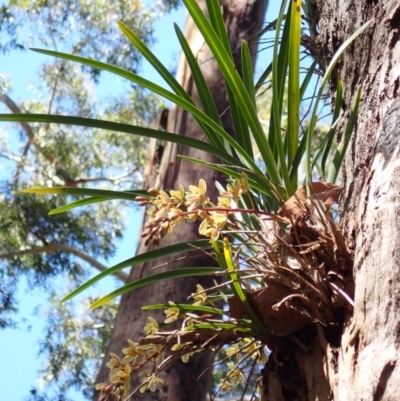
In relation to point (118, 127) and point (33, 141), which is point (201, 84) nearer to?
point (118, 127)

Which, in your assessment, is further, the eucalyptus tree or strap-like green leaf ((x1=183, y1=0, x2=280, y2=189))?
the eucalyptus tree

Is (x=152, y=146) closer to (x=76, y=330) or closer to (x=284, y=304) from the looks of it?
(x=284, y=304)

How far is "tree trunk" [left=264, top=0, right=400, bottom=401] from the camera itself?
814mm

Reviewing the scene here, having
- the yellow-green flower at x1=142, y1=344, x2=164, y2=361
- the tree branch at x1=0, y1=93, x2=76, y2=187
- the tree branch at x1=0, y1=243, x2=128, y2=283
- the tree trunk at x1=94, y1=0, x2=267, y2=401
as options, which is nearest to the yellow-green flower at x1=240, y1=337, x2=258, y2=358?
the yellow-green flower at x1=142, y1=344, x2=164, y2=361

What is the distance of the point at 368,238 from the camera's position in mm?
900

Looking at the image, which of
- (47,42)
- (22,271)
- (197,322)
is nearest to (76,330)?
(22,271)

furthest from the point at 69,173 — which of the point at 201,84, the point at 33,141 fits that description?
the point at 201,84

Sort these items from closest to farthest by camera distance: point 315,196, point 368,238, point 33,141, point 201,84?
point 368,238 → point 315,196 → point 201,84 → point 33,141

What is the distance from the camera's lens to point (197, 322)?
113 centimetres

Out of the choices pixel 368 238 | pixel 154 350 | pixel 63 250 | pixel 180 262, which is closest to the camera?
pixel 368 238

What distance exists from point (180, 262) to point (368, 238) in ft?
6.00

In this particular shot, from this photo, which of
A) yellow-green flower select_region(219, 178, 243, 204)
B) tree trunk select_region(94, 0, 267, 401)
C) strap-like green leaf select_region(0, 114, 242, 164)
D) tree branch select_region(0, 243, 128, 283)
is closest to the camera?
yellow-green flower select_region(219, 178, 243, 204)

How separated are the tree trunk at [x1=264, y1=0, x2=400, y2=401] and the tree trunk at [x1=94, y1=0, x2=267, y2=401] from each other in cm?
94

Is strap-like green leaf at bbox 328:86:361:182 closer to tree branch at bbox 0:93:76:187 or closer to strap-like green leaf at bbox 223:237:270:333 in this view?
strap-like green leaf at bbox 223:237:270:333
